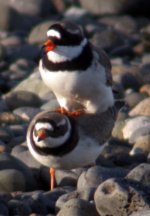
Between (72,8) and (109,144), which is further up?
(109,144)

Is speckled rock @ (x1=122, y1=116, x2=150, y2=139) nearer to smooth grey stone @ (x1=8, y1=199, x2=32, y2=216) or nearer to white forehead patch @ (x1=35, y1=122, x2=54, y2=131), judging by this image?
white forehead patch @ (x1=35, y1=122, x2=54, y2=131)

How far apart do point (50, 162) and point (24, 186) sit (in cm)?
32

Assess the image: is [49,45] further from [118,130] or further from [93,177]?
[118,130]

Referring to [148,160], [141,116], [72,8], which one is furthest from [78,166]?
[72,8]

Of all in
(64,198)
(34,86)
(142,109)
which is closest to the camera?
(64,198)

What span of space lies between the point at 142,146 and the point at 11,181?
180cm

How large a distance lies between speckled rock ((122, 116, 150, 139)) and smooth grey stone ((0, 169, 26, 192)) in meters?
2.12

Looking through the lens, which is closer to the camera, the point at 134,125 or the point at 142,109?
the point at 134,125

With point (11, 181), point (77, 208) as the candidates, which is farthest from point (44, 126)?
point (77, 208)

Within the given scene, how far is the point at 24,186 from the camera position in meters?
7.89

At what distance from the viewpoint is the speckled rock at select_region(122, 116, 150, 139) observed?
9688 mm

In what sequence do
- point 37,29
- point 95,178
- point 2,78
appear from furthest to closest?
point 37,29, point 2,78, point 95,178

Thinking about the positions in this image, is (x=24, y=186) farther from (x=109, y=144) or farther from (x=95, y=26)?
(x=95, y=26)

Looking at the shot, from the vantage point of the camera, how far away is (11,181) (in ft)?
25.5
